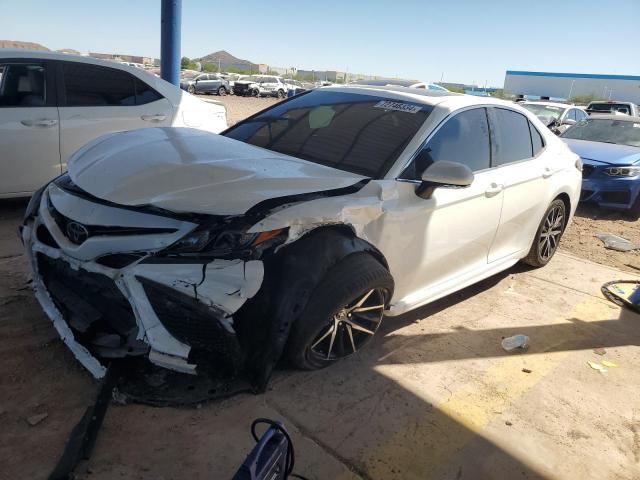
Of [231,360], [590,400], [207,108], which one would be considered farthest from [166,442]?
[207,108]

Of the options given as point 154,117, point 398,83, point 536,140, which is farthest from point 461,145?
point 398,83

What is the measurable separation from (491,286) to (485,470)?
2462mm

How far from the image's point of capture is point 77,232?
256 cm

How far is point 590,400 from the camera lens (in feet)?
10.1

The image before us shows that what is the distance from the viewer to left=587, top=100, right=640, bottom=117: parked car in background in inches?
691

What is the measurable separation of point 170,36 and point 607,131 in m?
7.53

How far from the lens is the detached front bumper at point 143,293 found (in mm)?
2305

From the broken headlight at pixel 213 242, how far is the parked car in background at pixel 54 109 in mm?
3459

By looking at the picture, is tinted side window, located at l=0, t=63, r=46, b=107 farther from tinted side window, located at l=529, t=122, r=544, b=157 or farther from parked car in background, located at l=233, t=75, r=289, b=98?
parked car in background, located at l=233, t=75, r=289, b=98

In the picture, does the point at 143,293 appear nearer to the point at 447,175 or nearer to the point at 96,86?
the point at 447,175

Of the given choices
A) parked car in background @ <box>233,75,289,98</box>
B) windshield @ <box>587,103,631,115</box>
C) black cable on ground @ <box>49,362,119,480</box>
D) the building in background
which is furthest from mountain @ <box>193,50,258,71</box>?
black cable on ground @ <box>49,362,119,480</box>

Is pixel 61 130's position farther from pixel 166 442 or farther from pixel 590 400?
pixel 590 400

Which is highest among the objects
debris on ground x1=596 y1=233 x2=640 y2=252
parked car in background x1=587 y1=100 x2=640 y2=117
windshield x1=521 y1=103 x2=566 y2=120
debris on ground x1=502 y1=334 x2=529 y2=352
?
parked car in background x1=587 y1=100 x2=640 y2=117

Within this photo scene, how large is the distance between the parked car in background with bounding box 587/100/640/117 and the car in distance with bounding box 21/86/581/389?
54.4 feet
